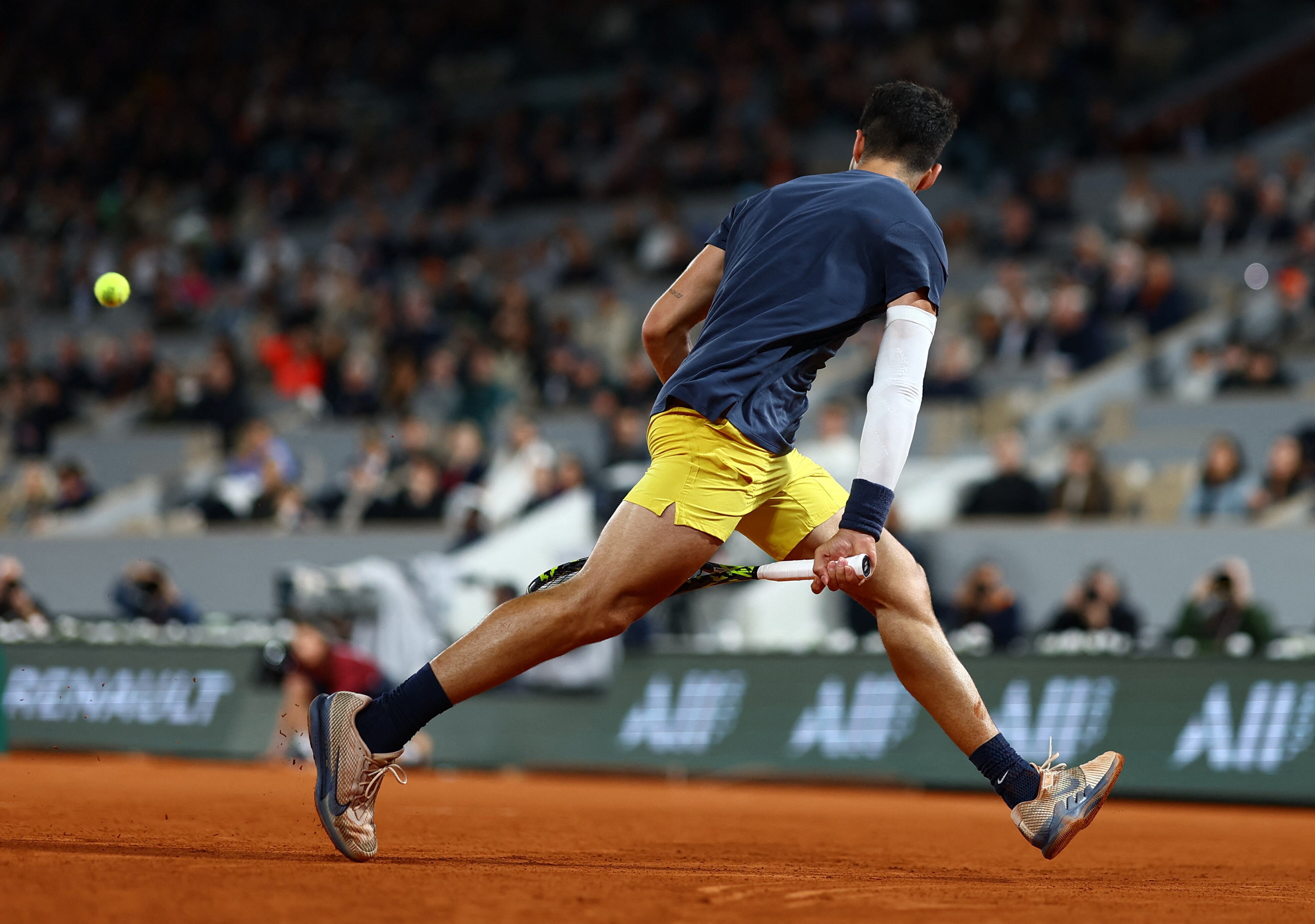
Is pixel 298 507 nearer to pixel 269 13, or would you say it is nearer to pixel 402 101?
pixel 402 101

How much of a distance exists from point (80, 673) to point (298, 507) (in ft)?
10.4

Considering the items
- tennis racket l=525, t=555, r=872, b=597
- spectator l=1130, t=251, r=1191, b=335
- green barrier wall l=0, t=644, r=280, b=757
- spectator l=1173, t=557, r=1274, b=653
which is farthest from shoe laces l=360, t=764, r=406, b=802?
spectator l=1130, t=251, r=1191, b=335

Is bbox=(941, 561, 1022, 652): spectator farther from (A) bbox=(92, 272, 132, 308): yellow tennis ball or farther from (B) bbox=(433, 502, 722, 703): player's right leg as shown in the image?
(B) bbox=(433, 502, 722, 703): player's right leg

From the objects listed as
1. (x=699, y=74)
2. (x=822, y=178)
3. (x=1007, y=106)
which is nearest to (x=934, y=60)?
(x=1007, y=106)

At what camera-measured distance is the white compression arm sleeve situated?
196 inches

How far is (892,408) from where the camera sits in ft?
16.4

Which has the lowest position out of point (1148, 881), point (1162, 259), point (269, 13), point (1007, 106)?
point (1148, 881)

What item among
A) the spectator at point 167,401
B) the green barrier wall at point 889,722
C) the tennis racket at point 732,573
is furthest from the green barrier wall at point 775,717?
the spectator at point 167,401

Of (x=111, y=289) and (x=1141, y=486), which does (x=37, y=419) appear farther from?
(x=1141, y=486)

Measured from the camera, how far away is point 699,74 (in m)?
23.9

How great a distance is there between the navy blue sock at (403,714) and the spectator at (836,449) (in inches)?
319

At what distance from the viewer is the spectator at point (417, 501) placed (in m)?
15.1

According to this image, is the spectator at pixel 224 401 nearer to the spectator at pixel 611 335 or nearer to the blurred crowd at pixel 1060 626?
the spectator at pixel 611 335

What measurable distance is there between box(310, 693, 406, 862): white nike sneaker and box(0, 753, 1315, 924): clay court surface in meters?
0.10
